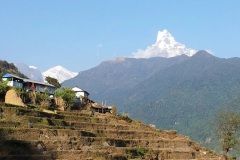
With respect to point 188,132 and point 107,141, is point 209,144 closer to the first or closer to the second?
point 188,132

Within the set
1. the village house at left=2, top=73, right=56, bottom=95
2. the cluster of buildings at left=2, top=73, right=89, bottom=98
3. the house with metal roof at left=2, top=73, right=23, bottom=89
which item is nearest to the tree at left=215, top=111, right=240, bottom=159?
the cluster of buildings at left=2, top=73, right=89, bottom=98

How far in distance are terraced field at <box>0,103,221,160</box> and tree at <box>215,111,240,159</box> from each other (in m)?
7.44

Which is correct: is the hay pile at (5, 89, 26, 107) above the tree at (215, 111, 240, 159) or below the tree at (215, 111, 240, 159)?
above

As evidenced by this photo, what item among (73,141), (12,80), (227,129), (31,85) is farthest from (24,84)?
(73,141)

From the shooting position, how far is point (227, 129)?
5994 centimetres

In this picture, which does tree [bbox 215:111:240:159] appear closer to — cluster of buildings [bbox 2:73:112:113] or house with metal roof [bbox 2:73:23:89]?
cluster of buildings [bbox 2:73:112:113]

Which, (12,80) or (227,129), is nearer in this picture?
(227,129)

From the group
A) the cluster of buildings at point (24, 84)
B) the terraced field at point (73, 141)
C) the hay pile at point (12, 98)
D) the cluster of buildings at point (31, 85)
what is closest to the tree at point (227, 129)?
the terraced field at point (73, 141)

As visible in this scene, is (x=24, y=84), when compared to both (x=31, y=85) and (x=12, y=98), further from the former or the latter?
(x=12, y=98)

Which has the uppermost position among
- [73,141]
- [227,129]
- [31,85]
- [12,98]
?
[31,85]

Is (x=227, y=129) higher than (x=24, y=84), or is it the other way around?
(x=24, y=84)

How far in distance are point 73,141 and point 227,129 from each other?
3171 cm

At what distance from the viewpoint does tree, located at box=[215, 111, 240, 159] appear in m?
58.6

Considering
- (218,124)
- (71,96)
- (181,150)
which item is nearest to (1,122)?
(181,150)
